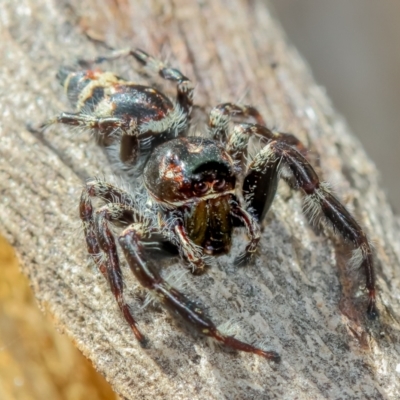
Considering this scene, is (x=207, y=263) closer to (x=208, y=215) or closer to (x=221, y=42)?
(x=208, y=215)

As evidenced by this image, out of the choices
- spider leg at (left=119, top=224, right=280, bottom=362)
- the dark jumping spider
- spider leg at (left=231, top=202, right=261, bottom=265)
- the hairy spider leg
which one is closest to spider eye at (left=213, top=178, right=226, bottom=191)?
the dark jumping spider

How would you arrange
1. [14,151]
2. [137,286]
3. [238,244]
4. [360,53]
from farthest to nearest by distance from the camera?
[360,53] < [14,151] < [238,244] < [137,286]

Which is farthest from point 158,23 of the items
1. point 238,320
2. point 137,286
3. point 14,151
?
point 238,320

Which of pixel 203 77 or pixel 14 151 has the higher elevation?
pixel 203 77

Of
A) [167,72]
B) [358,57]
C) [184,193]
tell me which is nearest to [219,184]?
[184,193]

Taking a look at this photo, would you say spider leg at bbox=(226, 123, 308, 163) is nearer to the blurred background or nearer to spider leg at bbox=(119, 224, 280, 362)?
spider leg at bbox=(119, 224, 280, 362)

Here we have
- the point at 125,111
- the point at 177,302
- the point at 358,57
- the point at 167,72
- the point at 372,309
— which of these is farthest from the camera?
the point at 358,57

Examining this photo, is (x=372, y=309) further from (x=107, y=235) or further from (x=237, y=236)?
(x=107, y=235)
